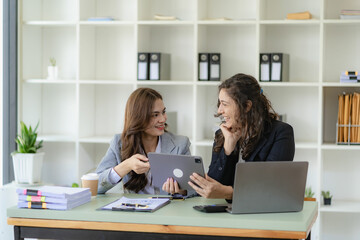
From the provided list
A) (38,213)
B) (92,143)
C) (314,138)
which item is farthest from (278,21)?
(38,213)

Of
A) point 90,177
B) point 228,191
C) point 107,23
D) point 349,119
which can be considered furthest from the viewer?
point 107,23

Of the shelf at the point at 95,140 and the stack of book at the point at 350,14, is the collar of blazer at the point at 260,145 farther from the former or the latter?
the shelf at the point at 95,140

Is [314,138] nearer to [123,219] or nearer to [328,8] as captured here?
[328,8]

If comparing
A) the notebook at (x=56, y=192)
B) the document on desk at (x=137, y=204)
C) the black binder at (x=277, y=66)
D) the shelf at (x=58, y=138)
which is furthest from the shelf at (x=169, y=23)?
the notebook at (x=56, y=192)

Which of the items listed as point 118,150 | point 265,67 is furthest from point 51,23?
point 118,150

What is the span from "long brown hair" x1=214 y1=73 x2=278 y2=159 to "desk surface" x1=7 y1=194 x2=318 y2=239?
18.4 inches

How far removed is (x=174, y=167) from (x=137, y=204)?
0.86ft

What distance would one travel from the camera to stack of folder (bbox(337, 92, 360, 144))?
443 cm

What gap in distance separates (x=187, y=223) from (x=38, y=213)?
668 millimetres

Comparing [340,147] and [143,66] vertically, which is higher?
[143,66]

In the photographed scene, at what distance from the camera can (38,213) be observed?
8.61 feet

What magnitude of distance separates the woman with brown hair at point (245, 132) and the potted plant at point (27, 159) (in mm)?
1968

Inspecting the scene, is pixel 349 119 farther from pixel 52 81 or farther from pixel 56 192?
pixel 56 192

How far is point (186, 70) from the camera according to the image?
491 centimetres
